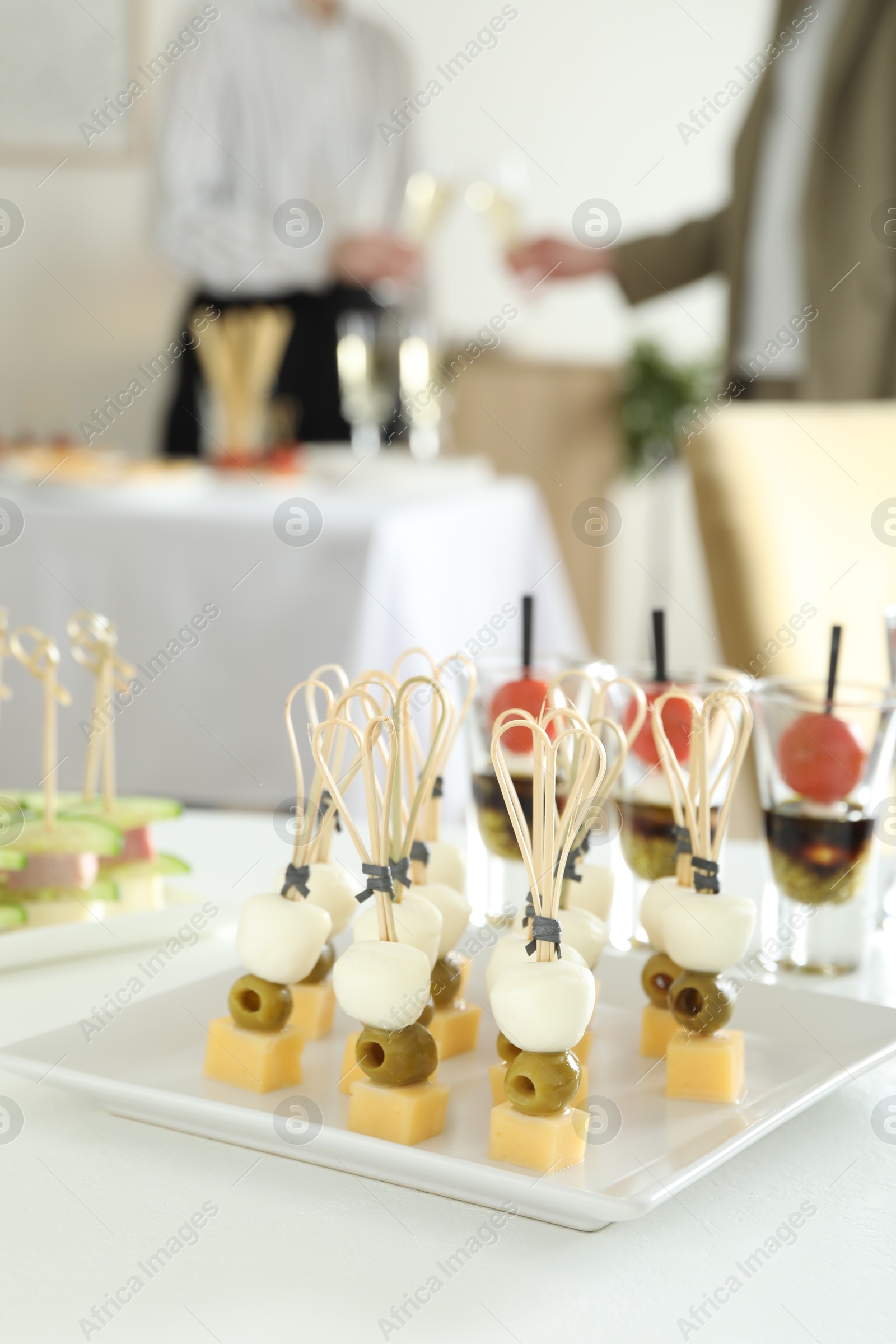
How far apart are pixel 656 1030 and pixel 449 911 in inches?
3.8

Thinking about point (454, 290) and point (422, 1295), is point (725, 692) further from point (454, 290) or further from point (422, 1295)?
point (454, 290)

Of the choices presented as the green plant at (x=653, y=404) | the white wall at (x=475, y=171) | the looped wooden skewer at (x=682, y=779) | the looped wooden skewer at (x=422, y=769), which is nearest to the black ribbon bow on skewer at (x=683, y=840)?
the looped wooden skewer at (x=682, y=779)

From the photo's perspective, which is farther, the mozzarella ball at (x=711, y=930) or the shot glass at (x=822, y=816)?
the shot glass at (x=822, y=816)

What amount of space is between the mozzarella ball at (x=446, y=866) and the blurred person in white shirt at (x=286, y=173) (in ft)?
8.28

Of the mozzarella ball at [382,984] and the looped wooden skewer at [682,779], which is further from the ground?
the looped wooden skewer at [682,779]

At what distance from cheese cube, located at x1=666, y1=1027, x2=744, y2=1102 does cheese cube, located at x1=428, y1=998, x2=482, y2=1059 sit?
90mm

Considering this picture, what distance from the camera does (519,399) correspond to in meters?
3.54

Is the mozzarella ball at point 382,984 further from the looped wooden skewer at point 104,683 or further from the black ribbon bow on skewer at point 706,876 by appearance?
the looped wooden skewer at point 104,683

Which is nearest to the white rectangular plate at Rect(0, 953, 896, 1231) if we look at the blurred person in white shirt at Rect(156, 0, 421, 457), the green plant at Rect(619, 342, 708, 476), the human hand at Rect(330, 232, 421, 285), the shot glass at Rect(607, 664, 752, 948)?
the shot glass at Rect(607, 664, 752, 948)

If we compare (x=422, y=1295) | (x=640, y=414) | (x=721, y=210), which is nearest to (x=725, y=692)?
(x=422, y=1295)

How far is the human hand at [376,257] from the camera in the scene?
8.98 feet

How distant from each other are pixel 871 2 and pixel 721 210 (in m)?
0.42

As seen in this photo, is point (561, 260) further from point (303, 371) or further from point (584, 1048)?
point (584, 1048)

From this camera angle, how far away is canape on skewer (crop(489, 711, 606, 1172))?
0.45 m
